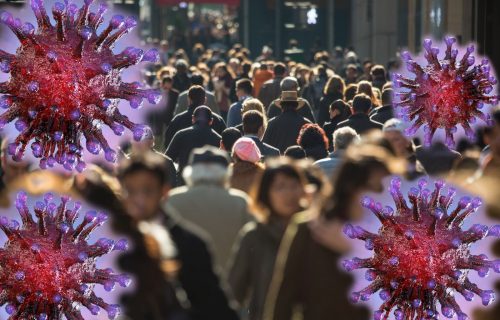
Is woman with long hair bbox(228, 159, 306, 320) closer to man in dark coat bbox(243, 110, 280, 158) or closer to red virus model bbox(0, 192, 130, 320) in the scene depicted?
red virus model bbox(0, 192, 130, 320)

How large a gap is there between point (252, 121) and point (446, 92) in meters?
2.14

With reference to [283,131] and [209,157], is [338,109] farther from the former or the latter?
[209,157]

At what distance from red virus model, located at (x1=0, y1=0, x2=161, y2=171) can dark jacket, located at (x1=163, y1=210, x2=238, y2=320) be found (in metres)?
3.35

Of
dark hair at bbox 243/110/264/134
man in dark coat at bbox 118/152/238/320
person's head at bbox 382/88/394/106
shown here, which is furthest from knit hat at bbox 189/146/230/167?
person's head at bbox 382/88/394/106

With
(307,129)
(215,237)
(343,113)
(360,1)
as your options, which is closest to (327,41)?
(360,1)

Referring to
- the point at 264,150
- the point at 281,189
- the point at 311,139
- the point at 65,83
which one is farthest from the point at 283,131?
the point at 281,189

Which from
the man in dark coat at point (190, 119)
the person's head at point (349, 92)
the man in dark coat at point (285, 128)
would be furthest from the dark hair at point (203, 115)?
the person's head at point (349, 92)

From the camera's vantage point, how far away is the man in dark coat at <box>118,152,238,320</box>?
6668mm

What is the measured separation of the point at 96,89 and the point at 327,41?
42.2 m

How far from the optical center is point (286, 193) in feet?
25.3

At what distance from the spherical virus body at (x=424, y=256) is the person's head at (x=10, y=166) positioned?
82.1 inches

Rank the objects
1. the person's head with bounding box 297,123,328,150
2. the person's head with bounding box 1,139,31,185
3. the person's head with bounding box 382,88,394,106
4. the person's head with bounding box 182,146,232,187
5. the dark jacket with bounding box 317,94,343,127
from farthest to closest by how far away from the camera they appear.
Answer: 1. the dark jacket with bounding box 317,94,343,127
2. the person's head with bounding box 382,88,394,106
3. the person's head with bounding box 297,123,328,150
4. the person's head with bounding box 1,139,31,185
5. the person's head with bounding box 182,146,232,187

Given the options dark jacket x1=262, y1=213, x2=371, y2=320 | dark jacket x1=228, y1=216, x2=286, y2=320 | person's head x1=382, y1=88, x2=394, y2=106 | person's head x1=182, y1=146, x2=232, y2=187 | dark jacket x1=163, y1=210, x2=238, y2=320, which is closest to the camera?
dark jacket x1=163, y1=210, x2=238, y2=320

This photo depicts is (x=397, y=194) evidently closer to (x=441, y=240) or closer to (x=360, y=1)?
(x=441, y=240)
